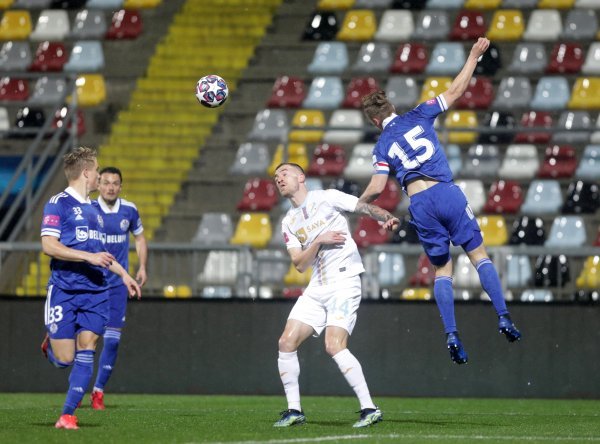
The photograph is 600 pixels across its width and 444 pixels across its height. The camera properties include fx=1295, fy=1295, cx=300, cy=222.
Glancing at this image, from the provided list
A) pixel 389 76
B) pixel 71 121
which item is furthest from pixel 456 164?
pixel 71 121

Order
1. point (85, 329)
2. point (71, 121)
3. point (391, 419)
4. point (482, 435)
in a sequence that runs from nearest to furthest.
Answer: point (482, 435) < point (85, 329) < point (391, 419) < point (71, 121)

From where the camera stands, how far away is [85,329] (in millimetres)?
8766

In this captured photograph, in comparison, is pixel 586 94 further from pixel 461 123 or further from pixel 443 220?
pixel 443 220

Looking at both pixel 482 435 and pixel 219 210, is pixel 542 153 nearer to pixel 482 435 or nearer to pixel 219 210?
pixel 219 210

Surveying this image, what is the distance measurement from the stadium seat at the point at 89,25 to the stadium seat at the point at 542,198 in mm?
7755

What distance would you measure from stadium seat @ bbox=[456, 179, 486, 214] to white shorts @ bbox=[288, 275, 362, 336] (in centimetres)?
797

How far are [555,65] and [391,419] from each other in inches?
407

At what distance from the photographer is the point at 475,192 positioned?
1692 cm

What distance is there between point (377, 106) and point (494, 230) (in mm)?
7295

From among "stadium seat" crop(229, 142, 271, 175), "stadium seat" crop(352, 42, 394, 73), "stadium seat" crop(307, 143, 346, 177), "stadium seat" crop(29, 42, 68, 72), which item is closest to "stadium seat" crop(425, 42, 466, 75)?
"stadium seat" crop(352, 42, 394, 73)

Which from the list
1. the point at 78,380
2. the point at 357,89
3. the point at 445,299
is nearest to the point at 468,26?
the point at 357,89

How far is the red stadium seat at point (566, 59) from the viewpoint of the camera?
18938 mm

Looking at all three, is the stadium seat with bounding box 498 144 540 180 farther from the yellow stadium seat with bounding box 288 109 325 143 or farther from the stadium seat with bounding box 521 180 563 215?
the yellow stadium seat with bounding box 288 109 325 143

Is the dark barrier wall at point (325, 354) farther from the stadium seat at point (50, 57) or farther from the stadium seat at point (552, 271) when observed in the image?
the stadium seat at point (50, 57)
